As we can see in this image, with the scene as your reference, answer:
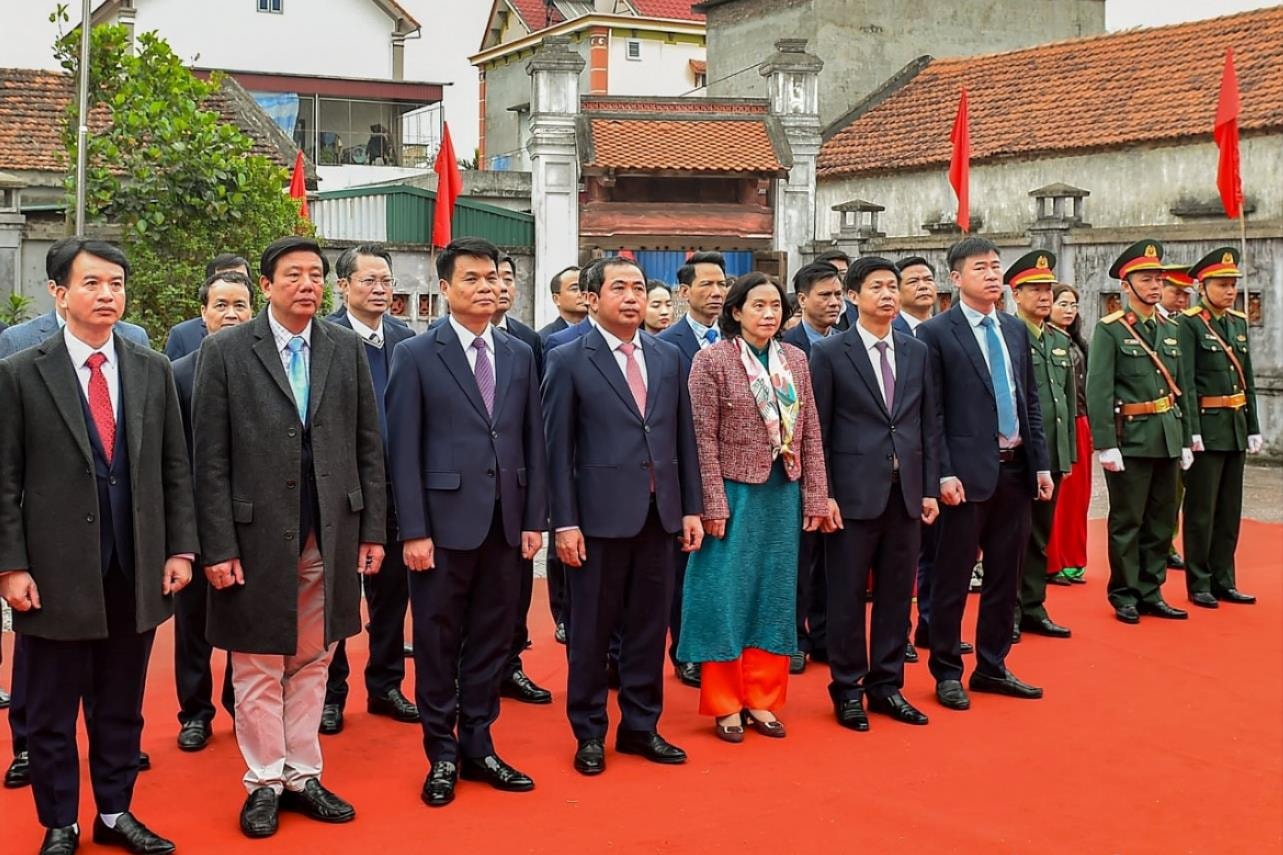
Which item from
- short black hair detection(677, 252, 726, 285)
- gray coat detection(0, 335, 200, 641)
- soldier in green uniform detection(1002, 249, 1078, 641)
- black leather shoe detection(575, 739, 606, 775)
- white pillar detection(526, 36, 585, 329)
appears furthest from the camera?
white pillar detection(526, 36, 585, 329)

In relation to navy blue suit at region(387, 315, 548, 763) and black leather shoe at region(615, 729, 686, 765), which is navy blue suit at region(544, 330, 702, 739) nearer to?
black leather shoe at region(615, 729, 686, 765)

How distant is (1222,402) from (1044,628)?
1833 millimetres

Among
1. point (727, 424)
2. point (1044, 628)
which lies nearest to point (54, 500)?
point (727, 424)

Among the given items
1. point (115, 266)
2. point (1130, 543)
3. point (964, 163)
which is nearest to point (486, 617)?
point (115, 266)

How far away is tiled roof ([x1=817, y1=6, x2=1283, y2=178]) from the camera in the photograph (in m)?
19.6

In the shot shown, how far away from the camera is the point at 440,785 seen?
4.95 m

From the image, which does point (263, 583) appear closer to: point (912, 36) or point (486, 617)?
point (486, 617)

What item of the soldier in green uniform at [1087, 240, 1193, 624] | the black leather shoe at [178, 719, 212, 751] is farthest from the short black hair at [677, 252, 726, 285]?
the black leather shoe at [178, 719, 212, 751]

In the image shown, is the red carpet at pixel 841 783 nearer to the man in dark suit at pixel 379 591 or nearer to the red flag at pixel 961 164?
the man in dark suit at pixel 379 591

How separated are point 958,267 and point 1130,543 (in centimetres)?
231

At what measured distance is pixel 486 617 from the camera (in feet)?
16.9

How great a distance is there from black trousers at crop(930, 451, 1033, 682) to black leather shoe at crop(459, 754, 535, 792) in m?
2.05

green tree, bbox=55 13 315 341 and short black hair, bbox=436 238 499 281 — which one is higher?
green tree, bbox=55 13 315 341

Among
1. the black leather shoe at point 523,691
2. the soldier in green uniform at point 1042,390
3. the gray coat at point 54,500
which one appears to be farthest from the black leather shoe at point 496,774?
the soldier in green uniform at point 1042,390
